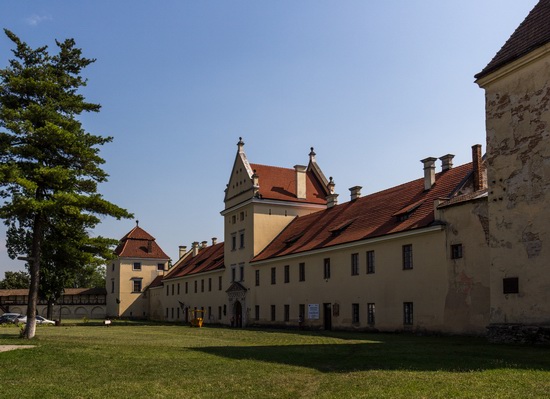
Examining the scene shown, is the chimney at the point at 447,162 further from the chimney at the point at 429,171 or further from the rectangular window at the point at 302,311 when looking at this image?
the rectangular window at the point at 302,311

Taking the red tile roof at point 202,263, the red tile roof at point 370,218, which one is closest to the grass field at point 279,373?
the red tile roof at point 370,218

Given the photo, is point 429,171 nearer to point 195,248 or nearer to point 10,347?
point 10,347

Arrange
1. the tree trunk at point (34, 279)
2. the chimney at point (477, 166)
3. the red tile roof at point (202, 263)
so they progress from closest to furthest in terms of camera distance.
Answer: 1. the tree trunk at point (34, 279)
2. the chimney at point (477, 166)
3. the red tile roof at point (202, 263)

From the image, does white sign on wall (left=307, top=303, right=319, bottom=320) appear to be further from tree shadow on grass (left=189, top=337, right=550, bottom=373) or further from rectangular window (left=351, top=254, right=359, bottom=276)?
tree shadow on grass (left=189, top=337, right=550, bottom=373)

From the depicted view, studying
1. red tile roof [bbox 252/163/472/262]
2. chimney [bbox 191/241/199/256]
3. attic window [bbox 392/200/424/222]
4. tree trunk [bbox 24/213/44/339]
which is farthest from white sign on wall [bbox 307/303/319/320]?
chimney [bbox 191/241/199/256]

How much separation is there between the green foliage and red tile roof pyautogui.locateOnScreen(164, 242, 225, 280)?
147 feet

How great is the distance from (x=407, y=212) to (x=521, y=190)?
1253cm

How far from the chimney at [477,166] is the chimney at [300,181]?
943 inches

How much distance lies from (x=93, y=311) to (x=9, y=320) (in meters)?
28.9

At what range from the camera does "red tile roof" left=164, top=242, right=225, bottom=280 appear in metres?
62.4

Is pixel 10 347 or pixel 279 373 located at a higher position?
pixel 279 373

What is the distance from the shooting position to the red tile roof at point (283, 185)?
5378 centimetres

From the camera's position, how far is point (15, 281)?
361 feet

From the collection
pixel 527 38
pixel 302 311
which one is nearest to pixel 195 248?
pixel 302 311
